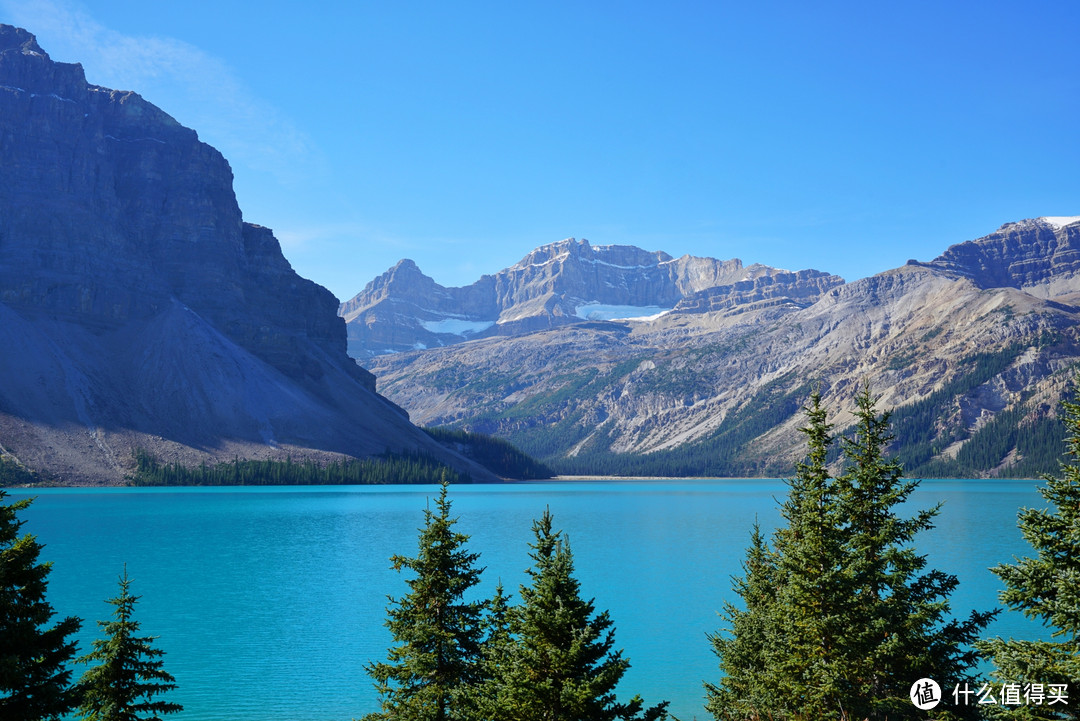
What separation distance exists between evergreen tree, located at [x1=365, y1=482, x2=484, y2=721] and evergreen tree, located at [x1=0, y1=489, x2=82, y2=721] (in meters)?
6.68

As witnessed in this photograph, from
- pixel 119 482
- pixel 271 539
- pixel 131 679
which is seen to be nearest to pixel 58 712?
pixel 131 679

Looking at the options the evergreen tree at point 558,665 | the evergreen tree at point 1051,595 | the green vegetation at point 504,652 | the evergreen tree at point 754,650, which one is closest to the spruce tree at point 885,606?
the evergreen tree at point 754,650

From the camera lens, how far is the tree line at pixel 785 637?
602 inches

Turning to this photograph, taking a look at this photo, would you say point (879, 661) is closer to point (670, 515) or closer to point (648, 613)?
point (648, 613)

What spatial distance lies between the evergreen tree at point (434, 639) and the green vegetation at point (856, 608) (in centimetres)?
839

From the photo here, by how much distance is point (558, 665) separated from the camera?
15570mm

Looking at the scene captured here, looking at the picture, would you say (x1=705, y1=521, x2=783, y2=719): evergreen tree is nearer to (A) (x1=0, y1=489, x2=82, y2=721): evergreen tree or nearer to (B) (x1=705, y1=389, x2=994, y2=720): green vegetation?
(B) (x1=705, y1=389, x2=994, y2=720): green vegetation

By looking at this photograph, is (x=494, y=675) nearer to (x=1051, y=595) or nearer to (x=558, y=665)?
(x=558, y=665)

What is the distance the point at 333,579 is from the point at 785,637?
54.2 meters

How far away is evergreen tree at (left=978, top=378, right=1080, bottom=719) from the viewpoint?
15219mm

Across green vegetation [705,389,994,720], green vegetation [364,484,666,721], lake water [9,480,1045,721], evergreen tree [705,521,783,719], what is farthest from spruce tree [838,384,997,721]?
lake water [9,480,1045,721]

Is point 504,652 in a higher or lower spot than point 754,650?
higher

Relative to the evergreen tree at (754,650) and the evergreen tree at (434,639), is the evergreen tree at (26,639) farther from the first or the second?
the evergreen tree at (754,650)

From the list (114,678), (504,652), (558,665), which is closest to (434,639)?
(504,652)
